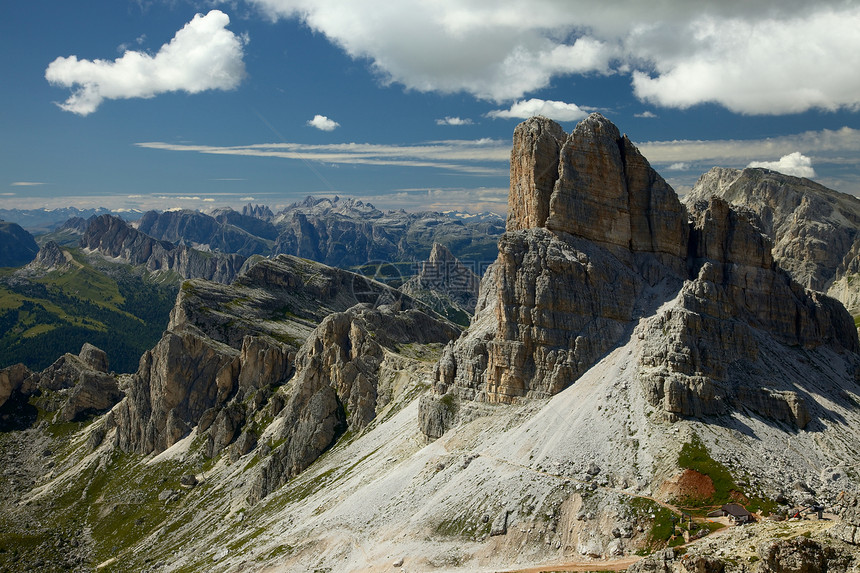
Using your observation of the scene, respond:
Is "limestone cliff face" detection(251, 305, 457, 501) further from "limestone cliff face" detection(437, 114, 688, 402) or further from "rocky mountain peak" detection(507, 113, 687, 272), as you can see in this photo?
"rocky mountain peak" detection(507, 113, 687, 272)

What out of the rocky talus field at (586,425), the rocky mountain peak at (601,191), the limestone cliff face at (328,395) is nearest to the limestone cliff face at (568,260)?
the rocky mountain peak at (601,191)

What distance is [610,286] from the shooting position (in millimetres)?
120250

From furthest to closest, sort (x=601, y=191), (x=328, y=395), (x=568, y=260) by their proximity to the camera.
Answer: (x=328, y=395) < (x=601, y=191) < (x=568, y=260)

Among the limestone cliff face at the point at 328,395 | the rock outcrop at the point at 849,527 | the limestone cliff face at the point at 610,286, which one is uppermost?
the limestone cliff face at the point at 610,286

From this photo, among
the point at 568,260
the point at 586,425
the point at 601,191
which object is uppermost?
the point at 601,191

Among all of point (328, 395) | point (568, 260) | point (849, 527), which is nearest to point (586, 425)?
point (568, 260)

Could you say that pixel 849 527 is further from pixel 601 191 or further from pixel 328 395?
pixel 328 395

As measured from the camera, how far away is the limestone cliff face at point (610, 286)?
113 meters

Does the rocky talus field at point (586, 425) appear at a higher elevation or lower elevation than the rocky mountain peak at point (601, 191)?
lower

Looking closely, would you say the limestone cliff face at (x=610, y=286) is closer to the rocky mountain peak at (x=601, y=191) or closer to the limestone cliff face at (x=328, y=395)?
the rocky mountain peak at (x=601, y=191)

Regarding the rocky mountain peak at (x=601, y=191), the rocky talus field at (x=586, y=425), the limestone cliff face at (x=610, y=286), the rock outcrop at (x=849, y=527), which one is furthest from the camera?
the rocky mountain peak at (x=601, y=191)

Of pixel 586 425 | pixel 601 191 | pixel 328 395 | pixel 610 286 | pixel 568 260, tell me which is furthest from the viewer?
pixel 328 395

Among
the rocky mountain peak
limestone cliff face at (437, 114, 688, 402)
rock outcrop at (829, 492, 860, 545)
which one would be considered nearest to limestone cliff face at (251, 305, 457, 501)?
limestone cliff face at (437, 114, 688, 402)

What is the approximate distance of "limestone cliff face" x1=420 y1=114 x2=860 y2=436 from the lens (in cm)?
11306
